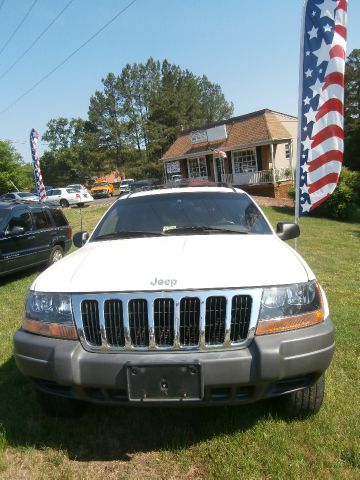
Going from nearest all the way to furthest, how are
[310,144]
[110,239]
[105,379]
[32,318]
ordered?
1. [105,379]
2. [32,318]
3. [110,239]
4. [310,144]

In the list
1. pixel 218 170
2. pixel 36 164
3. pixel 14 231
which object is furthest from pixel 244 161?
pixel 14 231

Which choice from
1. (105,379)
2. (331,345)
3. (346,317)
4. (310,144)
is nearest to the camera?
(105,379)

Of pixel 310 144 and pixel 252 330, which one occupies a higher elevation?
pixel 310 144

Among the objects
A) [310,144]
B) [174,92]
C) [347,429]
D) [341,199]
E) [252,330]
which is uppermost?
[174,92]

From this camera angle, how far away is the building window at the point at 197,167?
1315 inches

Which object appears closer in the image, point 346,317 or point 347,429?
point 347,429

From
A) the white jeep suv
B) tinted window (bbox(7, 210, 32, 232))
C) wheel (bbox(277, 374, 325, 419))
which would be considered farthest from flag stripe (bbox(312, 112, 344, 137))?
tinted window (bbox(7, 210, 32, 232))

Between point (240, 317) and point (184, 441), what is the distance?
1038mm

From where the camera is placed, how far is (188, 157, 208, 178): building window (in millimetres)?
33403

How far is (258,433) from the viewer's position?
9.09 feet

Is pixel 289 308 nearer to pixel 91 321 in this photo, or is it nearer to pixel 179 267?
pixel 179 267

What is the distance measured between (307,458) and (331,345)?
0.73 m

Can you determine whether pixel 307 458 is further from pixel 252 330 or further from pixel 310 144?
pixel 310 144

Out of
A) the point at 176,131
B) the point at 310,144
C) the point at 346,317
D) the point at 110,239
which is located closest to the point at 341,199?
the point at 310,144
